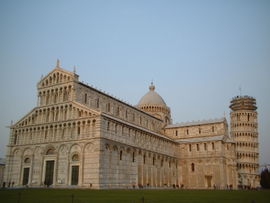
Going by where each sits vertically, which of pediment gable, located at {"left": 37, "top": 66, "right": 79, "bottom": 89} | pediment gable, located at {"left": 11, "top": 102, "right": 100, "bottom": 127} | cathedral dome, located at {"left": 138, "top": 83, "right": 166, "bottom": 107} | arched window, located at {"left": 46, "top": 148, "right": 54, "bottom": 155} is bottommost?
arched window, located at {"left": 46, "top": 148, "right": 54, "bottom": 155}

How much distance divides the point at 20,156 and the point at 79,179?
42.9 feet

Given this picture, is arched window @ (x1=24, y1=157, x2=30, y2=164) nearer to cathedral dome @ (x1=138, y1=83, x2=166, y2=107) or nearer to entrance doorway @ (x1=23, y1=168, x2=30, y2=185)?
entrance doorway @ (x1=23, y1=168, x2=30, y2=185)

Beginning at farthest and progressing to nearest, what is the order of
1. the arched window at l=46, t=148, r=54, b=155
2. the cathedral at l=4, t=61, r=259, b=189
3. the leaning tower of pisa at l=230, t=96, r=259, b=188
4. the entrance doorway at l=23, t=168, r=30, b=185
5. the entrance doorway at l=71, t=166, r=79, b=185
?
the leaning tower of pisa at l=230, t=96, r=259, b=188 < the entrance doorway at l=23, t=168, r=30, b=185 < the arched window at l=46, t=148, r=54, b=155 < the cathedral at l=4, t=61, r=259, b=189 < the entrance doorway at l=71, t=166, r=79, b=185

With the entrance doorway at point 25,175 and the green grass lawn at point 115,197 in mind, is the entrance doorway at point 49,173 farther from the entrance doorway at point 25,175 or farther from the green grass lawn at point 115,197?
the green grass lawn at point 115,197

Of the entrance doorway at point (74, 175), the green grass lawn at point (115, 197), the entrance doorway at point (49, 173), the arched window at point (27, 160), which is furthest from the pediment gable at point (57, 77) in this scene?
the green grass lawn at point (115, 197)

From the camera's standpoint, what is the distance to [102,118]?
1599 inches

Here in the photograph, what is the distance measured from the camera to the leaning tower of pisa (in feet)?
248

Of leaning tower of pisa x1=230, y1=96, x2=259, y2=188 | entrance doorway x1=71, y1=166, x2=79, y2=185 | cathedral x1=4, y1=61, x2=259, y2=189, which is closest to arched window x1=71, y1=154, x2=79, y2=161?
cathedral x1=4, y1=61, x2=259, y2=189

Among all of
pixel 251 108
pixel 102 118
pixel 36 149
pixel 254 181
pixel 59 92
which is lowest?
pixel 254 181

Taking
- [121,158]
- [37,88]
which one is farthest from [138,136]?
[37,88]

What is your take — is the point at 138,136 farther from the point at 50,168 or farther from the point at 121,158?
the point at 50,168

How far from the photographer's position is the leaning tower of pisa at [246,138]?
7550 cm

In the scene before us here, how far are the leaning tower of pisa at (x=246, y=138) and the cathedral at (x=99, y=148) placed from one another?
13872 mm

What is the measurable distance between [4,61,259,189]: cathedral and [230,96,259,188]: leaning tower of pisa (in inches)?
546
